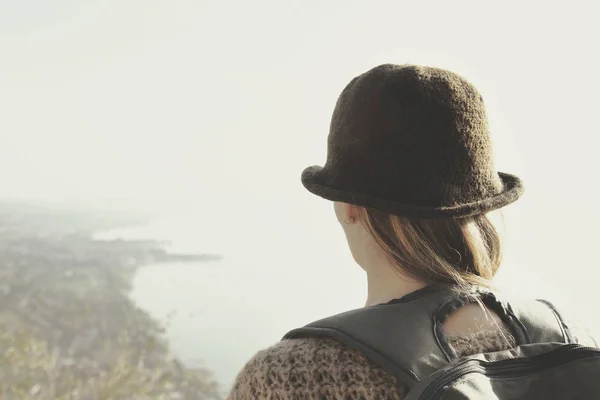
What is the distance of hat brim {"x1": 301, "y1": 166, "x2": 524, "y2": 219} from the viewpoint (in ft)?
1.99

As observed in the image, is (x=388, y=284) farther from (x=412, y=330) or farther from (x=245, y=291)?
(x=245, y=291)

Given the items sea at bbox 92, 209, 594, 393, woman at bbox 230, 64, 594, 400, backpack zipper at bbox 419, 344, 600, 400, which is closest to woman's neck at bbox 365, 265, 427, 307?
woman at bbox 230, 64, 594, 400

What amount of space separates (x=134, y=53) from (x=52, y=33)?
27 centimetres

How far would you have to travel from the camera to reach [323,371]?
1.85 feet

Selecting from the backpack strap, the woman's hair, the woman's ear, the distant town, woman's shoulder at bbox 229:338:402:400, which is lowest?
the distant town

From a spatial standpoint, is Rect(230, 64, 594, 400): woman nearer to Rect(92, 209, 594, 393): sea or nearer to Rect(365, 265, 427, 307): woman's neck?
Rect(365, 265, 427, 307): woman's neck

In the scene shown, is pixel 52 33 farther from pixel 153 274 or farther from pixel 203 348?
pixel 203 348

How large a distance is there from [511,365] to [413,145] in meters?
0.19

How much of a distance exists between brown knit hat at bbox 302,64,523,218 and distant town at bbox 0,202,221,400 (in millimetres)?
1356

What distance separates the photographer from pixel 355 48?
1969 mm

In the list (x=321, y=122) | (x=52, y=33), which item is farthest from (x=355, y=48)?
(x=52, y=33)

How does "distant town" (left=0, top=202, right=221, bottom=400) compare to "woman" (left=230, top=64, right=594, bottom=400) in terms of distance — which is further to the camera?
"distant town" (left=0, top=202, right=221, bottom=400)

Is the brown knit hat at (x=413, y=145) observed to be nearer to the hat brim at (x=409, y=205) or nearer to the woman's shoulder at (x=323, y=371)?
the hat brim at (x=409, y=205)

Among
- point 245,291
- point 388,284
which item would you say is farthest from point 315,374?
point 245,291
